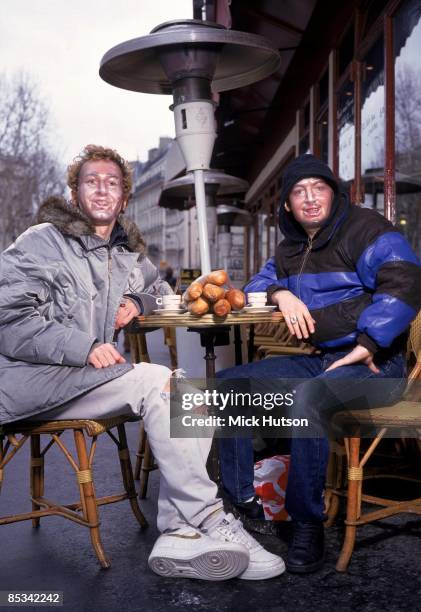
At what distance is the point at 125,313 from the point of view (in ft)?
10.9

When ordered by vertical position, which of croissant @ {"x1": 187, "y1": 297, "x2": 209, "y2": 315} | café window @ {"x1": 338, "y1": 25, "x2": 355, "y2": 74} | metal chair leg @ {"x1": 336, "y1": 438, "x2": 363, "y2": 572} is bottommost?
metal chair leg @ {"x1": 336, "y1": 438, "x2": 363, "y2": 572}

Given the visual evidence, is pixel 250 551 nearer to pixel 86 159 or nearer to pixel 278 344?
pixel 86 159

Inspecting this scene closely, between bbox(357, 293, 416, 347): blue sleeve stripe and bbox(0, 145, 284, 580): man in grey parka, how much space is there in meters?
0.86

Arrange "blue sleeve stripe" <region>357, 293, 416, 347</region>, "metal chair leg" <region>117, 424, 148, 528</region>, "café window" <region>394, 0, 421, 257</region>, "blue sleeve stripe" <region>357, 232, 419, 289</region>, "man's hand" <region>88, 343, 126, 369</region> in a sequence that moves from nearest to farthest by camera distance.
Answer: "man's hand" <region>88, 343, 126, 369</region>
"blue sleeve stripe" <region>357, 293, 416, 347</region>
"blue sleeve stripe" <region>357, 232, 419, 289</region>
"metal chair leg" <region>117, 424, 148, 528</region>
"café window" <region>394, 0, 421, 257</region>

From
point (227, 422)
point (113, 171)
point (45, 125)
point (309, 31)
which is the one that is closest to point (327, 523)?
point (227, 422)

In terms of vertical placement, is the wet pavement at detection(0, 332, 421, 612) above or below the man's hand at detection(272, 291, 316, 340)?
below

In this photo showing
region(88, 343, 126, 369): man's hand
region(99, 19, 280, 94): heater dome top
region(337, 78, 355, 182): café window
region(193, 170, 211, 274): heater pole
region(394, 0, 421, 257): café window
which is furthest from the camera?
region(337, 78, 355, 182): café window

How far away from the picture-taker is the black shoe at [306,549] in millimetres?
2883

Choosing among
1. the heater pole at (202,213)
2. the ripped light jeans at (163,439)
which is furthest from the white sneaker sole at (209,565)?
the heater pole at (202,213)

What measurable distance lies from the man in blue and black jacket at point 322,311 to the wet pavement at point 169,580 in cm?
20

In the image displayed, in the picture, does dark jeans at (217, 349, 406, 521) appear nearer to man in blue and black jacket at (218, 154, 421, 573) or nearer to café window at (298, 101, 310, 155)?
man in blue and black jacket at (218, 154, 421, 573)

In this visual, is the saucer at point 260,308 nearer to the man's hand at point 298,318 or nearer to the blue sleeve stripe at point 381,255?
the man's hand at point 298,318

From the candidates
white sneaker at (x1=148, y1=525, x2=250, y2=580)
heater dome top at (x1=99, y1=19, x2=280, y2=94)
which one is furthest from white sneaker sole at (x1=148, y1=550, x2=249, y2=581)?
heater dome top at (x1=99, y1=19, x2=280, y2=94)

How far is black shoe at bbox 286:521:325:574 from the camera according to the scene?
288 centimetres
